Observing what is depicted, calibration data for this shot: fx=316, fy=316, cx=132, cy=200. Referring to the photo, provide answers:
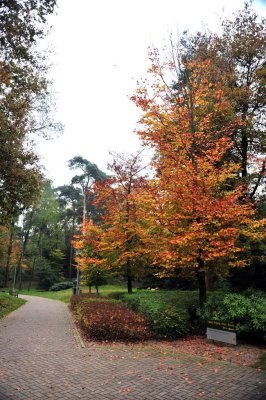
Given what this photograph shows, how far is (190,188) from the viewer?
10.8 metres

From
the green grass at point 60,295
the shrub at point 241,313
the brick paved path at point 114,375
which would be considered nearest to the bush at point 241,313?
the shrub at point 241,313

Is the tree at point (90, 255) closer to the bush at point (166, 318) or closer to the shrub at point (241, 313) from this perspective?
the bush at point (166, 318)

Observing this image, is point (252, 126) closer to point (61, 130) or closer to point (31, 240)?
point (61, 130)

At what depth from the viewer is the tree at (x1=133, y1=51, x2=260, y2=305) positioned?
33.9 feet

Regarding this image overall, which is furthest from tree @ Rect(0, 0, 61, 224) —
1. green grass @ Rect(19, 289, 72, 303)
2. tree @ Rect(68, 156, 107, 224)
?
tree @ Rect(68, 156, 107, 224)

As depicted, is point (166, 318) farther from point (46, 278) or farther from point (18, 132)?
point (46, 278)

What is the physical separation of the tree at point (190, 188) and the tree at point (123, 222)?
3653 millimetres

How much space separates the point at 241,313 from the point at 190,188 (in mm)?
4212

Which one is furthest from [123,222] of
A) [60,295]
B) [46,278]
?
[46,278]

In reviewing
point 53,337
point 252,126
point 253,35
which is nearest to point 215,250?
point 53,337

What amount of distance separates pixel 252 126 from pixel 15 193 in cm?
1171

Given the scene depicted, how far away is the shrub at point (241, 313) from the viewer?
9172 millimetres

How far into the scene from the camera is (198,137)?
12320 millimetres

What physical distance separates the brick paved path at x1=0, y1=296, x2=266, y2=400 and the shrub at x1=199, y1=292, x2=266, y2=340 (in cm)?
207
